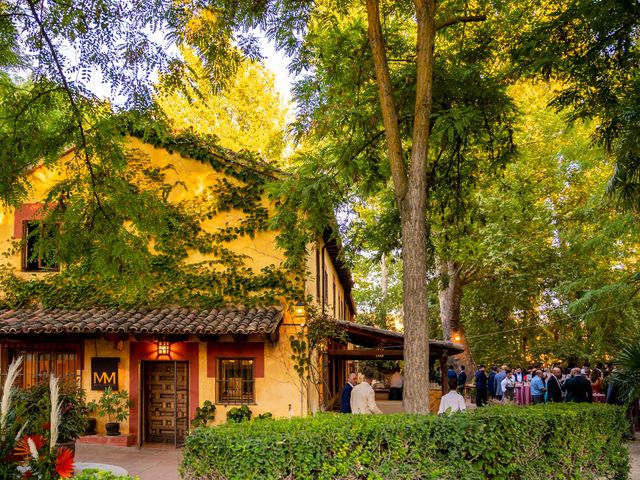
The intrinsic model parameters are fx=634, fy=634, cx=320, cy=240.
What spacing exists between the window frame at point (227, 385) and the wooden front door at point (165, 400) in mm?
809

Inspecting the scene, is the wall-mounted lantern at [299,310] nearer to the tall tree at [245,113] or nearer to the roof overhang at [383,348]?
the roof overhang at [383,348]

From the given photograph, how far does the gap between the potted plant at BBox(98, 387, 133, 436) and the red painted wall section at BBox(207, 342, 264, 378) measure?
2.11 m

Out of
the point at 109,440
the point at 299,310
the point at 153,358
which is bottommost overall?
the point at 109,440

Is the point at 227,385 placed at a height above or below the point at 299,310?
below

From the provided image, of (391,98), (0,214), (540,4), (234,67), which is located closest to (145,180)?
(0,214)

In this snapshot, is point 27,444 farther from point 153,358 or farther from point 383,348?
point 383,348

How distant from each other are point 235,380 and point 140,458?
2.71 meters

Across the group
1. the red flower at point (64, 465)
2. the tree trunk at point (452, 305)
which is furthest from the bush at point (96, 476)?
the tree trunk at point (452, 305)

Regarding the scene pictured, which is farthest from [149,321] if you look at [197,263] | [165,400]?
[165,400]

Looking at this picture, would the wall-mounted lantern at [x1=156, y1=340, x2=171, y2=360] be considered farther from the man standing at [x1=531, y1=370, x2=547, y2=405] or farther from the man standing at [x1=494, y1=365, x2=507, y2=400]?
the man standing at [x1=494, y1=365, x2=507, y2=400]

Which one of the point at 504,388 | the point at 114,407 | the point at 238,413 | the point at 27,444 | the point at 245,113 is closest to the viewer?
the point at 27,444

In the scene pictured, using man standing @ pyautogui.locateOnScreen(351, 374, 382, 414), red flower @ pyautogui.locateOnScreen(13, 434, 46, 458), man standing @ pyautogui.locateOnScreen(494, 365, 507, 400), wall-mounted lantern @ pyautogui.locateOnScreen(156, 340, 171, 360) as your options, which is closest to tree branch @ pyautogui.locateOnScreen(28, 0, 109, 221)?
red flower @ pyautogui.locateOnScreen(13, 434, 46, 458)

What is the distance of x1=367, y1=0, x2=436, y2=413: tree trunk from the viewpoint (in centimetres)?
932

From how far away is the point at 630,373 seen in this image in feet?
40.0
